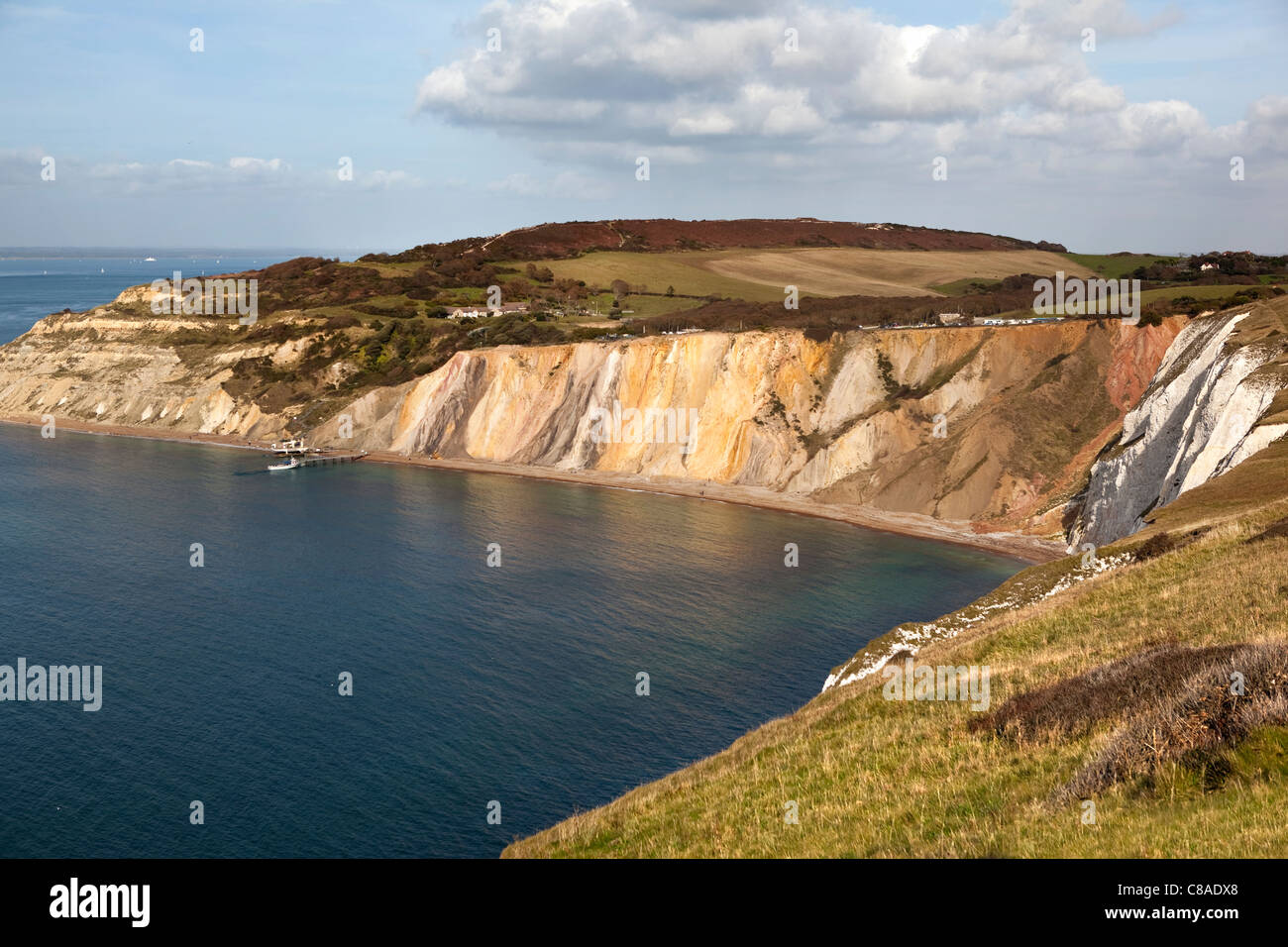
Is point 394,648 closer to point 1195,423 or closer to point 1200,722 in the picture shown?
point 1200,722

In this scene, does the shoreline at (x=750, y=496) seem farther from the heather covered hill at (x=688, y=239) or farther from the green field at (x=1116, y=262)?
the green field at (x=1116, y=262)

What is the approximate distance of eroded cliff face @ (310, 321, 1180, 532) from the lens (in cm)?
7969

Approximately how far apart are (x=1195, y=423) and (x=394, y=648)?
4512 cm

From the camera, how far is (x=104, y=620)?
50.7 metres

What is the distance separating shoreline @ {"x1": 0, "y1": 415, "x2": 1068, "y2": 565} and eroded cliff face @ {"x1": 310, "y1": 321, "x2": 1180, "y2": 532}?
61.8 inches

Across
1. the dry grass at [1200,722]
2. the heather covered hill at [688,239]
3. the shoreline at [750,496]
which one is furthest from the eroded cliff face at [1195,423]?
the heather covered hill at [688,239]

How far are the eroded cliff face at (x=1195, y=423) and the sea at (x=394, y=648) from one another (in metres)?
8.48

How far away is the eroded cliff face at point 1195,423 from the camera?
50.1 m

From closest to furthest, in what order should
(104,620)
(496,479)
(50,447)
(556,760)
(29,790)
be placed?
1. (29,790)
2. (556,760)
3. (104,620)
4. (496,479)
5. (50,447)

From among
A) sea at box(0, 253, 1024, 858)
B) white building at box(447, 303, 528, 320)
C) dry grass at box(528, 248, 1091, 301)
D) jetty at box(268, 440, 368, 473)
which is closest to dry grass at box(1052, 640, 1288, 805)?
sea at box(0, 253, 1024, 858)

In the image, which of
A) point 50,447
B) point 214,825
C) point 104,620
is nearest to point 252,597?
point 104,620
